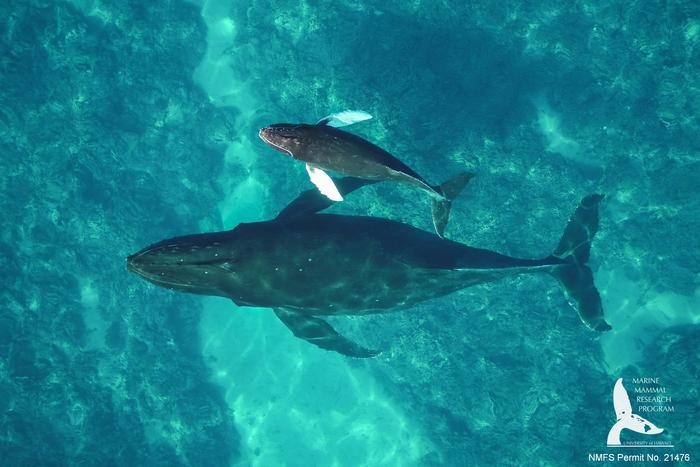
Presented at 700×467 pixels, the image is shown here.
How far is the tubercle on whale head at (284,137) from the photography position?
17.5ft

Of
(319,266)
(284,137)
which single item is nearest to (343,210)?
(319,266)

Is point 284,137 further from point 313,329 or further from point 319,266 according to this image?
point 313,329

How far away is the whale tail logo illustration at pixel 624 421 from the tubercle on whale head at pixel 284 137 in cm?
1293

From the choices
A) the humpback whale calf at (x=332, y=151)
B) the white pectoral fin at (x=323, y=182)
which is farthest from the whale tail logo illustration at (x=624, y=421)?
the white pectoral fin at (x=323, y=182)

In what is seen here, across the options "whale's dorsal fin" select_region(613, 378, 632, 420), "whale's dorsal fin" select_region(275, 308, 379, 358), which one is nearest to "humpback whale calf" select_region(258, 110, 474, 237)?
"whale's dorsal fin" select_region(275, 308, 379, 358)

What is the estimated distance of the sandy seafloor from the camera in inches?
488

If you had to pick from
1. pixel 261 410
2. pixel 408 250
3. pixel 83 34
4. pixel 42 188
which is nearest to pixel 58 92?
pixel 83 34

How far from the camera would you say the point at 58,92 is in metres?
16.4

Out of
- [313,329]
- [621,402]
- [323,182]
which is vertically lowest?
[313,329]

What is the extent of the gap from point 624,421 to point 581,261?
5903 mm

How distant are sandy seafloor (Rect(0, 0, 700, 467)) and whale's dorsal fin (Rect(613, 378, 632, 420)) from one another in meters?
0.26

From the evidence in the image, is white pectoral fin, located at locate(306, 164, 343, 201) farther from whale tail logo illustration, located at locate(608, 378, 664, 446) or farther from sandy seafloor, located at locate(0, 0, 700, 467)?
whale tail logo illustration, located at locate(608, 378, 664, 446)

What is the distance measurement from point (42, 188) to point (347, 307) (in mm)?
14594

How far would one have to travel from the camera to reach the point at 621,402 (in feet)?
42.0
